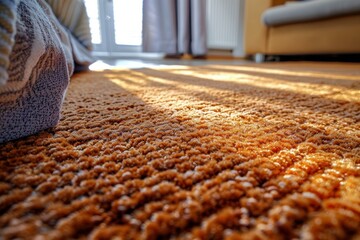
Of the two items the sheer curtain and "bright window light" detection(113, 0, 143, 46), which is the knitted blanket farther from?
"bright window light" detection(113, 0, 143, 46)

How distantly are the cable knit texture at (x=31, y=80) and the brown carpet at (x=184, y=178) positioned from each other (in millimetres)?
23

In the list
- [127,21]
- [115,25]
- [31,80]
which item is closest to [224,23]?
[127,21]

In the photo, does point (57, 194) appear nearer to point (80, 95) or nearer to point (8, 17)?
point (8, 17)

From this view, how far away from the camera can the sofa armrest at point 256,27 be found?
2.18 m

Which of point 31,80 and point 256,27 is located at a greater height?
point 256,27

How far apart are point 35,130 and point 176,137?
173 millimetres

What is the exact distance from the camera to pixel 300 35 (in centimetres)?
191

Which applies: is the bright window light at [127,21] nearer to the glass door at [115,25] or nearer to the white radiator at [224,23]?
the glass door at [115,25]

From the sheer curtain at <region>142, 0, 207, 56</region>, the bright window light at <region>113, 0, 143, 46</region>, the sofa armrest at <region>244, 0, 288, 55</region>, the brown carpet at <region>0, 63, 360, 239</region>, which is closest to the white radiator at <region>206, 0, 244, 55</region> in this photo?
the sheer curtain at <region>142, 0, 207, 56</region>

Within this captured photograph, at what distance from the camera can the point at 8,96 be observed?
0.24 metres

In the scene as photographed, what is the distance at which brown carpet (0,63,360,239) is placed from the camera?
5.8 inches

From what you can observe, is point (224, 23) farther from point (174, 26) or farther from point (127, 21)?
point (127, 21)

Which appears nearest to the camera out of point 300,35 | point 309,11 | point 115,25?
point 309,11

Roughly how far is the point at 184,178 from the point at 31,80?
21 cm
